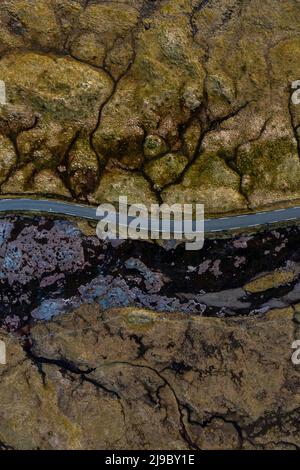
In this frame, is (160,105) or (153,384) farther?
(153,384)

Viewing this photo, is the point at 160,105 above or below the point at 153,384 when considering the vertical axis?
above

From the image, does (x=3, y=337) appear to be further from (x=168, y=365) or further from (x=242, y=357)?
(x=242, y=357)

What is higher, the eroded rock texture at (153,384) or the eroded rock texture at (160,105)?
the eroded rock texture at (160,105)

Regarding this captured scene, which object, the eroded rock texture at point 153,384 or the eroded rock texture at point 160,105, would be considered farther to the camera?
the eroded rock texture at point 153,384

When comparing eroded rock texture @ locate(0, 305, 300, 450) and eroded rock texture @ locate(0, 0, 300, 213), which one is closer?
eroded rock texture @ locate(0, 0, 300, 213)

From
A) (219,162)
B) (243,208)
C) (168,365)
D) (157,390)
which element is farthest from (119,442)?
(219,162)
